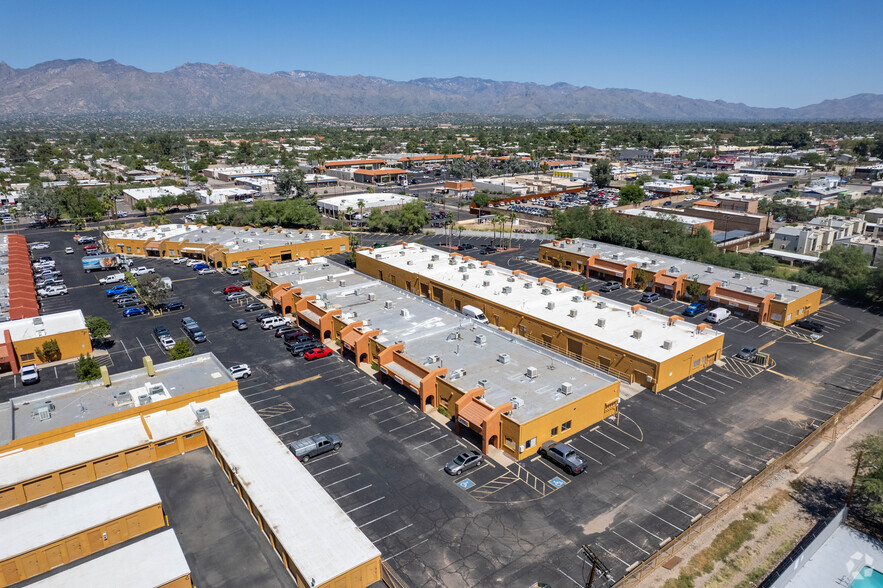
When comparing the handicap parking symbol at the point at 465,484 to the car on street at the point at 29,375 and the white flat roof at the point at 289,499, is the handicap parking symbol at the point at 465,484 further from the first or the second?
the car on street at the point at 29,375

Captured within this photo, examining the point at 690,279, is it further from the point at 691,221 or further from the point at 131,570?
the point at 131,570

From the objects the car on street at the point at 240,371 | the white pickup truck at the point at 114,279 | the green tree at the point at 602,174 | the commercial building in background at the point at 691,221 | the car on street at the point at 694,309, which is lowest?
the car on street at the point at 240,371

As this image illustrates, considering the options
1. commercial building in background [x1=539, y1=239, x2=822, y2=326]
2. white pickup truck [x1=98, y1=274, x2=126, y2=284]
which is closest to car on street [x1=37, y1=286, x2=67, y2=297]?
white pickup truck [x1=98, y1=274, x2=126, y2=284]

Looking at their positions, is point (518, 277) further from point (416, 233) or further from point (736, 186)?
point (736, 186)

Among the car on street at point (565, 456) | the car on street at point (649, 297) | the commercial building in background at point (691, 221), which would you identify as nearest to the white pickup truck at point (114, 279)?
the car on street at point (565, 456)

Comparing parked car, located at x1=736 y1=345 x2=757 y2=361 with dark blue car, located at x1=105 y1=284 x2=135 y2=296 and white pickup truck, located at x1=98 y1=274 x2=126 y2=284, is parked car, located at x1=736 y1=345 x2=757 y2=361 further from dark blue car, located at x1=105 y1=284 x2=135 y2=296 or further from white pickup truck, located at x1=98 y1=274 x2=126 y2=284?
white pickup truck, located at x1=98 y1=274 x2=126 y2=284

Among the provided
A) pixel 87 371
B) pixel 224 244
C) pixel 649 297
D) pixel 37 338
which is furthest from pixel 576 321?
pixel 224 244
